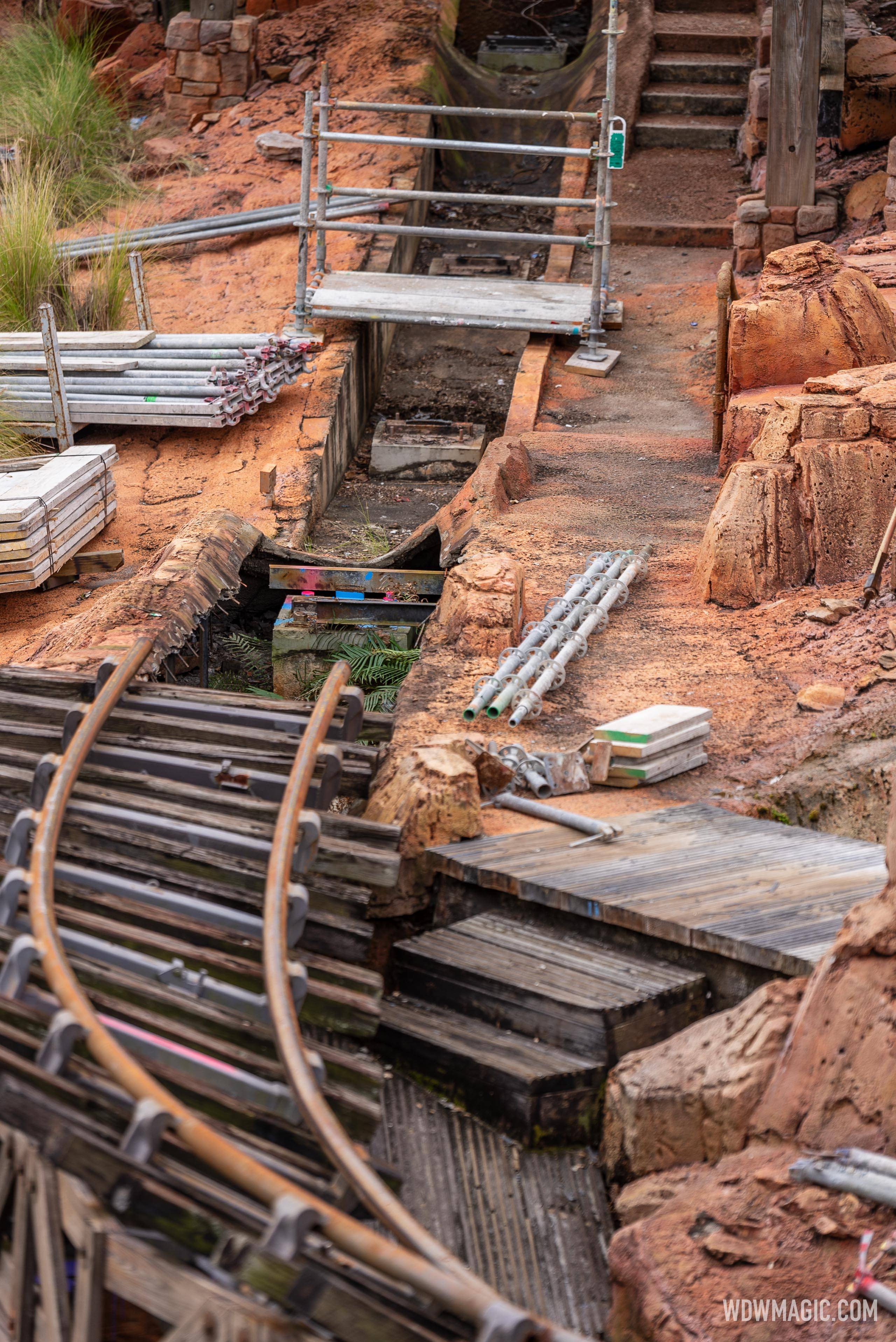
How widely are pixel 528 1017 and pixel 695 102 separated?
1416cm

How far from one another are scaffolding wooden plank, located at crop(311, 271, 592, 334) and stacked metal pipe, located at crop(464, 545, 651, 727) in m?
4.13

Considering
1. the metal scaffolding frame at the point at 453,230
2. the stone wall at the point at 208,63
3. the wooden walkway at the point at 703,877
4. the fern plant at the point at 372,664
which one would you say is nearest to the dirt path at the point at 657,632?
the wooden walkway at the point at 703,877

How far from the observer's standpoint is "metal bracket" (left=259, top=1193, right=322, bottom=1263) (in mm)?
3016

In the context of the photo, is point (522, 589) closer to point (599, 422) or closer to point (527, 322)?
point (599, 422)

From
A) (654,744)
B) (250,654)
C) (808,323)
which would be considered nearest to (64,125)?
(250,654)

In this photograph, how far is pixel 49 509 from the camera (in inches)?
352

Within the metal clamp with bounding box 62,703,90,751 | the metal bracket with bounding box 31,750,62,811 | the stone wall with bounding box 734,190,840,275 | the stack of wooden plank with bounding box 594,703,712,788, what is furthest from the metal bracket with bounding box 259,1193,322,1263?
the stone wall with bounding box 734,190,840,275

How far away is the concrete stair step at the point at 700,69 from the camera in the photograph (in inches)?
648

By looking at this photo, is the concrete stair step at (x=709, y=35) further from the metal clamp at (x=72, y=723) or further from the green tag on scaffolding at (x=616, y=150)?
the metal clamp at (x=72, y=723)

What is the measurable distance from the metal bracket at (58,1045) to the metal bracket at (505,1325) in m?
1.20

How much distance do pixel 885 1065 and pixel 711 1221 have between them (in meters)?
0.60

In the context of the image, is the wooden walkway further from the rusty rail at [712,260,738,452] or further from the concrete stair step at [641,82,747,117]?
the concrete stair step at [641,82,747,117]

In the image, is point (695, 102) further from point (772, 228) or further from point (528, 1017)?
point (528, 1017)

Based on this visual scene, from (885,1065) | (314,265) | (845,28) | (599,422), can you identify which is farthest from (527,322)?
(885,1065)
